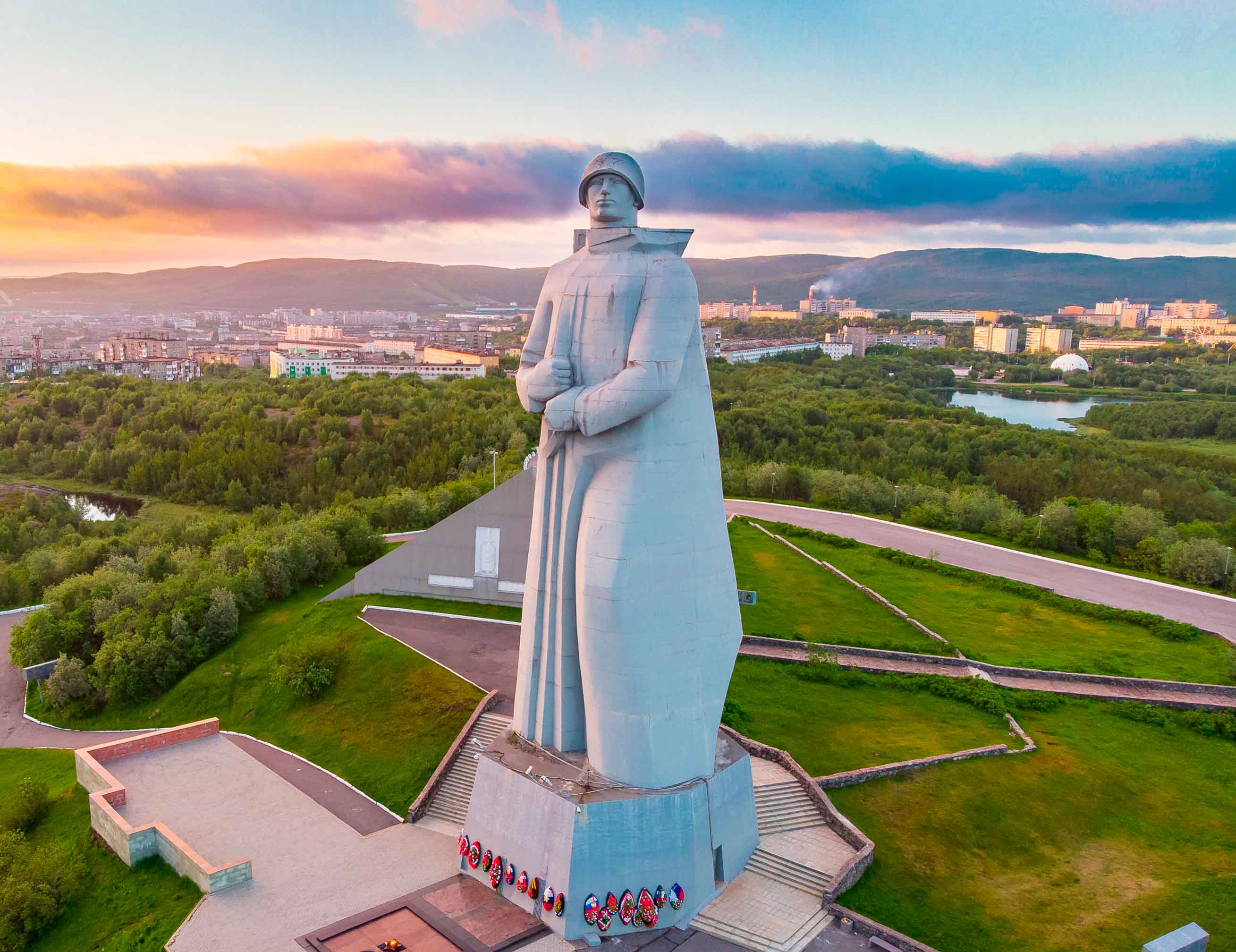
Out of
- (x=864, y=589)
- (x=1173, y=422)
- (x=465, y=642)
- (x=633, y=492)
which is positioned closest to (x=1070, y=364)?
(x=1173, y=422)

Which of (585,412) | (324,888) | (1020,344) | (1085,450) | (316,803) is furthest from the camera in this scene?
(1020,344)

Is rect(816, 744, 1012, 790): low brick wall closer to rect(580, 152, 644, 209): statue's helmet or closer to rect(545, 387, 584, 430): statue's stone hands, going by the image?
rect(545, 387, 584, 430): statue's stone hands

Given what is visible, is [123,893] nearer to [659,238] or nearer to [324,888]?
[324,888]

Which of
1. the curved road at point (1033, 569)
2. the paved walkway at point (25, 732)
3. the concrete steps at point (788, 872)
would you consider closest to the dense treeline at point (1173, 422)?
the curved road at point (1033, 569)

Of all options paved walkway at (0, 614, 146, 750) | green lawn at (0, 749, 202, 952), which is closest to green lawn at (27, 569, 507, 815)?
paved walkway at (0, 614, 146, 750)

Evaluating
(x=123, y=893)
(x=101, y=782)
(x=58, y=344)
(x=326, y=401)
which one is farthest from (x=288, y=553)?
(x=58, y=344)

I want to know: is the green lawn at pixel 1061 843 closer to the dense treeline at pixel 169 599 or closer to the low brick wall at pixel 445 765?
the low brick wall at pixel 445 765

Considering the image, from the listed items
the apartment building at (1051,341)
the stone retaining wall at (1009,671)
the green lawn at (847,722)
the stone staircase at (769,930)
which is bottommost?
the stone staircase at (769,930)
